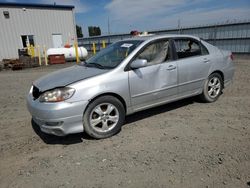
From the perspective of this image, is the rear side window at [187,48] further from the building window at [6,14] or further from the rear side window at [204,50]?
the building window at [6,14]

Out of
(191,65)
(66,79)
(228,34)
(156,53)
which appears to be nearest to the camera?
(66,79)

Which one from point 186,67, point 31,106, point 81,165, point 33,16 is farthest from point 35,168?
point 33,16

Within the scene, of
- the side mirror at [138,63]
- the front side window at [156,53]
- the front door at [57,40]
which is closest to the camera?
the side mirror at [138,63]

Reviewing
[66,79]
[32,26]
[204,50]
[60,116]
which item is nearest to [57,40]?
[32,26]

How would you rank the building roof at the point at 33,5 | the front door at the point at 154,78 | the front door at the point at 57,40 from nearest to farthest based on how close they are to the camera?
the front door at the point at 154,78 < the building roof at the point at 33,5 < the front door at the point at 57,40

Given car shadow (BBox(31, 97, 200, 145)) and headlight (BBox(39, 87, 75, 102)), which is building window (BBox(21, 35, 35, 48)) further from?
headlight (BBox(39, 87, 75, 102))

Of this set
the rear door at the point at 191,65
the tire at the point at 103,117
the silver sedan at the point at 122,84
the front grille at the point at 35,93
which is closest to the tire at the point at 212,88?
the silver sedan at the point at 122,84

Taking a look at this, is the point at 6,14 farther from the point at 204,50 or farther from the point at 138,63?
the point at 138,63

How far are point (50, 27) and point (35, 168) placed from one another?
23.6 meters

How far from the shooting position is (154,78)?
4.24 m

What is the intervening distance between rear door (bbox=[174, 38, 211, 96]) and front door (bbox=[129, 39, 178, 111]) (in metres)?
0.21

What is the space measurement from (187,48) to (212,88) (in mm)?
1092

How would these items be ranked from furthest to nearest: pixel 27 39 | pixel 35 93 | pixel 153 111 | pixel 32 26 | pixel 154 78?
pixel 32 26
pixel 27 39
pixel 153 111
pixel 154 78
pixel 35 93

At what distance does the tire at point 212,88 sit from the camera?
5.20m
